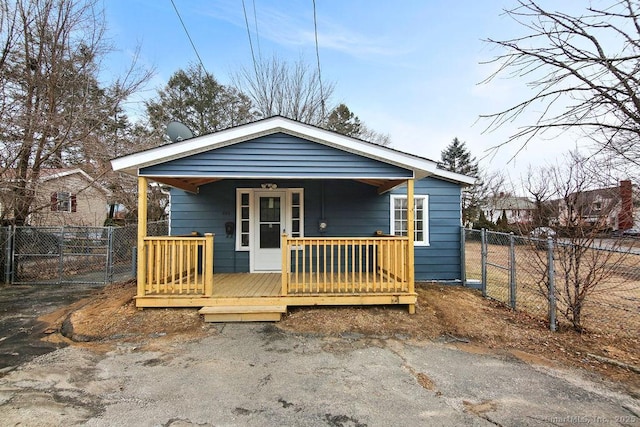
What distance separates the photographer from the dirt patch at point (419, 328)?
12.0 feet

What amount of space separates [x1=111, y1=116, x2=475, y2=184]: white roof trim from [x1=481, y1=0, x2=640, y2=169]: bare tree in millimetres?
2165

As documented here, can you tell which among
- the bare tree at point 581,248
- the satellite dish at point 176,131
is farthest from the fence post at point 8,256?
the bare tree at point 581,248

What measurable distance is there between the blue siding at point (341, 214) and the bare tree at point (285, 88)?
10.5m

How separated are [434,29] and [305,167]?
4399mm

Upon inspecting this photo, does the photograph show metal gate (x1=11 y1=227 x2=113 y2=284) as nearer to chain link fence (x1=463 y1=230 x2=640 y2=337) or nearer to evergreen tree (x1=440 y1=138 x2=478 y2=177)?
chain link fence (x1=463 y1=230 x2=640 y2=337)

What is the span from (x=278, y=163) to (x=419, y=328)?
3.23 m

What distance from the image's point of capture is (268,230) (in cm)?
680

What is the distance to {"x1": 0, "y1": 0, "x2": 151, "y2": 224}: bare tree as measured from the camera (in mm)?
7344

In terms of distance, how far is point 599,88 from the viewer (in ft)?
7.67

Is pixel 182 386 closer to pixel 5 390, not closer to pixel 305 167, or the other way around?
pixel 5 390

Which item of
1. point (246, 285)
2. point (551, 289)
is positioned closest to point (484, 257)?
point (551, 289)

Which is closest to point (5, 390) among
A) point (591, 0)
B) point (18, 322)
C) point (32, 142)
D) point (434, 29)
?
point (18, 322)

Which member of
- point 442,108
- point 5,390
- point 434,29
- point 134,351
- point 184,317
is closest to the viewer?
point 5,390

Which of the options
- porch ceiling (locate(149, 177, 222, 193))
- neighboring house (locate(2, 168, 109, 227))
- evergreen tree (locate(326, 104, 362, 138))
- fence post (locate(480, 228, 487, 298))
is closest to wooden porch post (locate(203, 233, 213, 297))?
porch ceiling (locate(149, 177, 222, 193))
